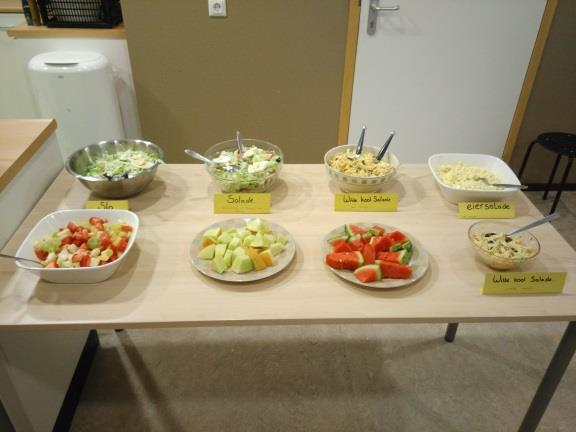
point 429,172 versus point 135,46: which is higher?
point 135,46

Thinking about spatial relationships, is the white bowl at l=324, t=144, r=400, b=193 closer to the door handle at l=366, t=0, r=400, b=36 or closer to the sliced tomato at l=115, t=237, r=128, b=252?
the sliced tomato at l=115, t=237, r=128, b=252

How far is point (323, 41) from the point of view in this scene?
99.5 inches

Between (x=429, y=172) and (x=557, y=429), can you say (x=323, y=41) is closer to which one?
(x=429, y=172)

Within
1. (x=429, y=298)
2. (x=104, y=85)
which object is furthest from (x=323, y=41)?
(x=429, y=298)

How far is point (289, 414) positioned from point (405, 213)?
87cm

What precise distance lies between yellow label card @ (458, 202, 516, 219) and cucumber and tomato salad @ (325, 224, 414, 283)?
0.25m

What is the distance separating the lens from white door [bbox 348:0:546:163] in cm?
248

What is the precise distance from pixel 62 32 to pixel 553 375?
274cm

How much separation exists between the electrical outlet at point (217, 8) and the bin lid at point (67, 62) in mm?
629

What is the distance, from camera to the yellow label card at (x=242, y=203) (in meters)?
1.35

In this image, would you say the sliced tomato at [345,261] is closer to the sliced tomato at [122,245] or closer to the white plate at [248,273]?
the white plate at [248,273]

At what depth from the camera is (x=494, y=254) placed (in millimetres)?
1146

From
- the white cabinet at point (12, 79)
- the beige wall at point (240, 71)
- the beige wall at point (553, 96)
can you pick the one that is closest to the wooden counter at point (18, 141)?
the beige wall at point (240, 71)

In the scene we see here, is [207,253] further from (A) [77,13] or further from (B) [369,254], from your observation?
(A) [77,13]
